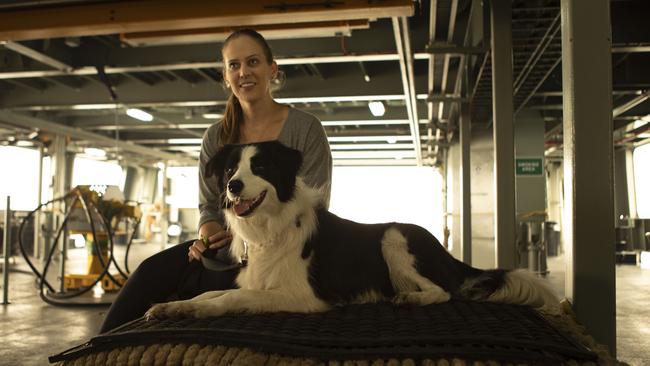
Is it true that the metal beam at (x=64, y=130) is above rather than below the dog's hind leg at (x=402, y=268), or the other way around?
above

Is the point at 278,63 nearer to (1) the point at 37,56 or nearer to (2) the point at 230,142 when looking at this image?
(1) the point at 37,56

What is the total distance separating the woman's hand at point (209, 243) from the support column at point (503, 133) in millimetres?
2629

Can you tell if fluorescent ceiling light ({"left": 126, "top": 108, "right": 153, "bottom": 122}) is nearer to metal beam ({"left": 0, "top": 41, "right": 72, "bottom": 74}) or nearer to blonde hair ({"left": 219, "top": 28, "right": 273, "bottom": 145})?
metal beam ({"left": 0, "top": 41, "right": 72, "bottom": 74})

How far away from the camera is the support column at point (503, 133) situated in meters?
4.27

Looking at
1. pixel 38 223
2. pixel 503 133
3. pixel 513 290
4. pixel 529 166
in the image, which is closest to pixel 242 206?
pixel 513 290

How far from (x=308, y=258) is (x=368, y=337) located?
0.62 m

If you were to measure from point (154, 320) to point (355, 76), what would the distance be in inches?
253

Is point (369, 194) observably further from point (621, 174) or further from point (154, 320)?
point (154, 320)

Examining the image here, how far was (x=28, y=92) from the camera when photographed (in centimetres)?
886

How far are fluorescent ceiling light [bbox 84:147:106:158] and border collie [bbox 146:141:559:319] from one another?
42.9 feet

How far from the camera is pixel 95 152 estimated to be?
583 inches

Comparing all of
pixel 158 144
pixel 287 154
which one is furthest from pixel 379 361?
pixel 158 144

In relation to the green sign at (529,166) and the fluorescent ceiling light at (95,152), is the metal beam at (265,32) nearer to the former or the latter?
the green sign at (529,166)

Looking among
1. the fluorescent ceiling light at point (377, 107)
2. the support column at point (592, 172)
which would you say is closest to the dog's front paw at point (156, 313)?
the support column at point (592, 172)
